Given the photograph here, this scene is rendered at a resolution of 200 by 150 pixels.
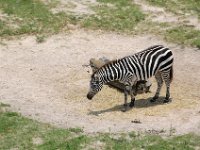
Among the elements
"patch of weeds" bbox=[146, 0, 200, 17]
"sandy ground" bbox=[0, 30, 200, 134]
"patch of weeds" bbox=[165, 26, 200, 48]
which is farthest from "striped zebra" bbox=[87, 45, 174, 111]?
"patch of weeds" bbox=[146, 0, 200, 17]

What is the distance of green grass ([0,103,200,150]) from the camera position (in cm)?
1465

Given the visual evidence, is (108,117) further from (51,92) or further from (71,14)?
(71,14)

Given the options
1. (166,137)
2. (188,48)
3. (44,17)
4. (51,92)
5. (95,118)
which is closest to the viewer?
(166,137)

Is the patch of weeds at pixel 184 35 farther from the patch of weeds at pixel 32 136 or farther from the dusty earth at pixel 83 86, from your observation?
the patch of weeds at pixel 32 136

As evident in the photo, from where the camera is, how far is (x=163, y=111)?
17266 millimetres

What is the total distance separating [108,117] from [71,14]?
9.47 m

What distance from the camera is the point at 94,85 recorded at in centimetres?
1725

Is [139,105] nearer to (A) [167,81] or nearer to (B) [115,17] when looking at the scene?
(A) [167,81]

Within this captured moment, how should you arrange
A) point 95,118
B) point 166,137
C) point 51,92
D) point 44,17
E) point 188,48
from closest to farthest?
point 166,137 < point 95,118 < point 51,92 < point 188,48 < point 44,17

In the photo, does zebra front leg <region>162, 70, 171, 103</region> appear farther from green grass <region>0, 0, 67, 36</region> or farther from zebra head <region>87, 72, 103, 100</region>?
green grass <region>0, 0, 67, 36</region>

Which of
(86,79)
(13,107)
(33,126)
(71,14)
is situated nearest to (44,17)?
(71,14)

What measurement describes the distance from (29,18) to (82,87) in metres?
6.76

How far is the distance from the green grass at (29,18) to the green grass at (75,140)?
8.84 metres

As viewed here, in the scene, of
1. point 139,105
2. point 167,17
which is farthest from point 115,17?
point 139,105
